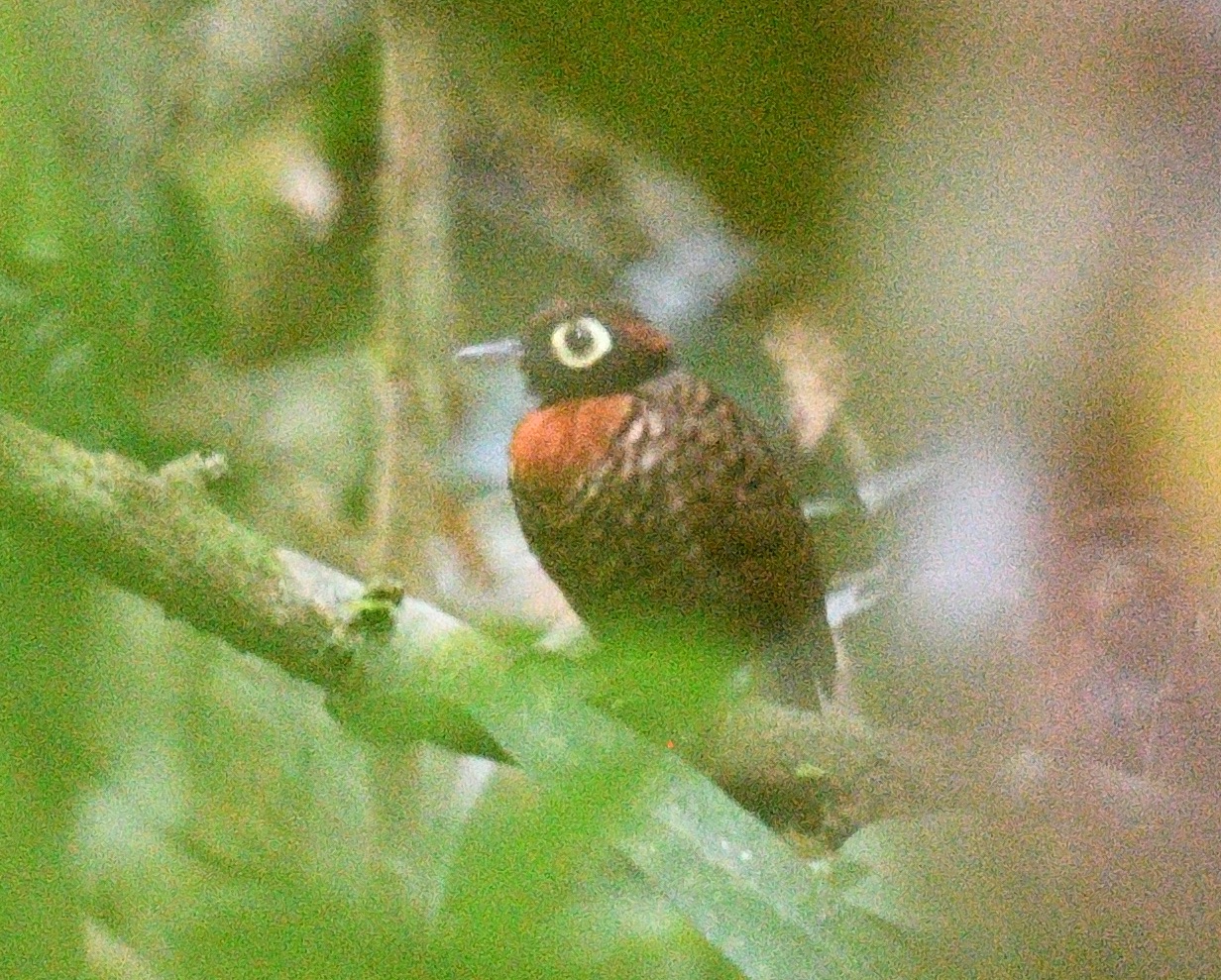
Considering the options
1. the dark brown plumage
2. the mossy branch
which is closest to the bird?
the dark brown plumage

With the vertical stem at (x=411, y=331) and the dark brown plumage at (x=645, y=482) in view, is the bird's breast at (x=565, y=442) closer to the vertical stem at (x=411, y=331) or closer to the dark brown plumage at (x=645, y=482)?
the dark brown plumage at (x=645, y=482)

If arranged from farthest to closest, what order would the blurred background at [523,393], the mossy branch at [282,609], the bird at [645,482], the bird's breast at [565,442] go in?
the bird's breast at [565,442] < the bird at [645,482] < the mossy branch at [282,609] < the blurred background at [523,393]

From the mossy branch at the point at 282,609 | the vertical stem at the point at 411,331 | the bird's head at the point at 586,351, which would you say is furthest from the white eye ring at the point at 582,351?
the mossy branch at the point at 282,609

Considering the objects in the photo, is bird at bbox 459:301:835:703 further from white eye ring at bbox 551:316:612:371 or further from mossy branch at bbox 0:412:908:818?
mossy branch at bbox 0:412:908:818

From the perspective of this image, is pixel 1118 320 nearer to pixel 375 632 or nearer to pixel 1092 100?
pixel 1092 100

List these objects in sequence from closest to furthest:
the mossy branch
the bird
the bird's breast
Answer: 1. the mossy branch
2. the bird
3. the bird's breast

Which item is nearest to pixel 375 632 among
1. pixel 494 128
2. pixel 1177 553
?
pixel 1177 553

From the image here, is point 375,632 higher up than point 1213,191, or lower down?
lower down
